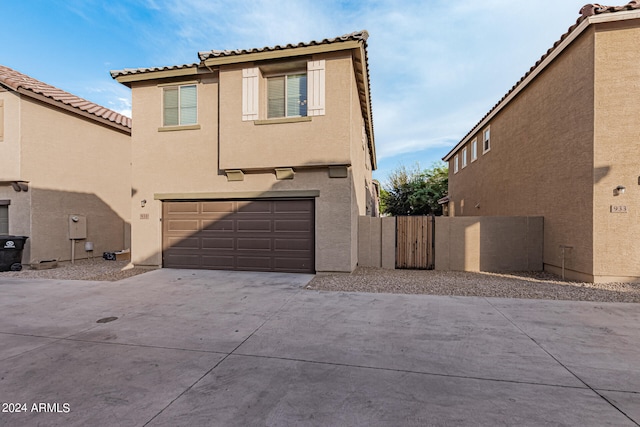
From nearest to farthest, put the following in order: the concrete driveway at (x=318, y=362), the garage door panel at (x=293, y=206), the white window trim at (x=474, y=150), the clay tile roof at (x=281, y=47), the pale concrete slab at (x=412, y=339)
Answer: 1. the concrete driveway at (x=318, y=362)
2. the pale concrete slab at (x=412, y=339)
3. the clay tile roof at (x=281, y=47)
4. the garage door panel at (x=293, y=206)
5. the white window trim at (x=474, y=150)

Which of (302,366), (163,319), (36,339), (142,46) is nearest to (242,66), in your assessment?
(142,46)

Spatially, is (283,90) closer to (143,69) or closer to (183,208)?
(143,69)

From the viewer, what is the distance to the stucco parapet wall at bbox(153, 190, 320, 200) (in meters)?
8.47

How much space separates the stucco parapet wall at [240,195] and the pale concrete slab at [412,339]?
359 cm

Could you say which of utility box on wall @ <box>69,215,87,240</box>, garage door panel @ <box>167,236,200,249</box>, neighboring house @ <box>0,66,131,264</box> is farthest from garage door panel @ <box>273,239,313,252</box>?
neighboring house @ <box>0,66,131,264</box>

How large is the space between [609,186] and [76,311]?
468 inches

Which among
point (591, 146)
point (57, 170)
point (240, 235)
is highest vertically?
point (591, 146)

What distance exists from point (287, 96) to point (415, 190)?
1960 centimetres

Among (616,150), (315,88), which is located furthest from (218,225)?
(616,150)

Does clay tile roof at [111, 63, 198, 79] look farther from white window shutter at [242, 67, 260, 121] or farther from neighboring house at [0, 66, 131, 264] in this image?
neighboring house at [0, 66, 131, 264]

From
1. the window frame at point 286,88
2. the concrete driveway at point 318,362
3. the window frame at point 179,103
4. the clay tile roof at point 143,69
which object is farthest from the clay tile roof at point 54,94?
the window frame at point 286,88

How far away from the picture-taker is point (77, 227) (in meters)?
11.0

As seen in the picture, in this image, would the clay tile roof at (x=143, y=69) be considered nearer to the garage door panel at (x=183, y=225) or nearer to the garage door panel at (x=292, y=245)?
the garage door panel at (x=183, y=225)

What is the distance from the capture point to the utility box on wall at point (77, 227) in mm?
10836
